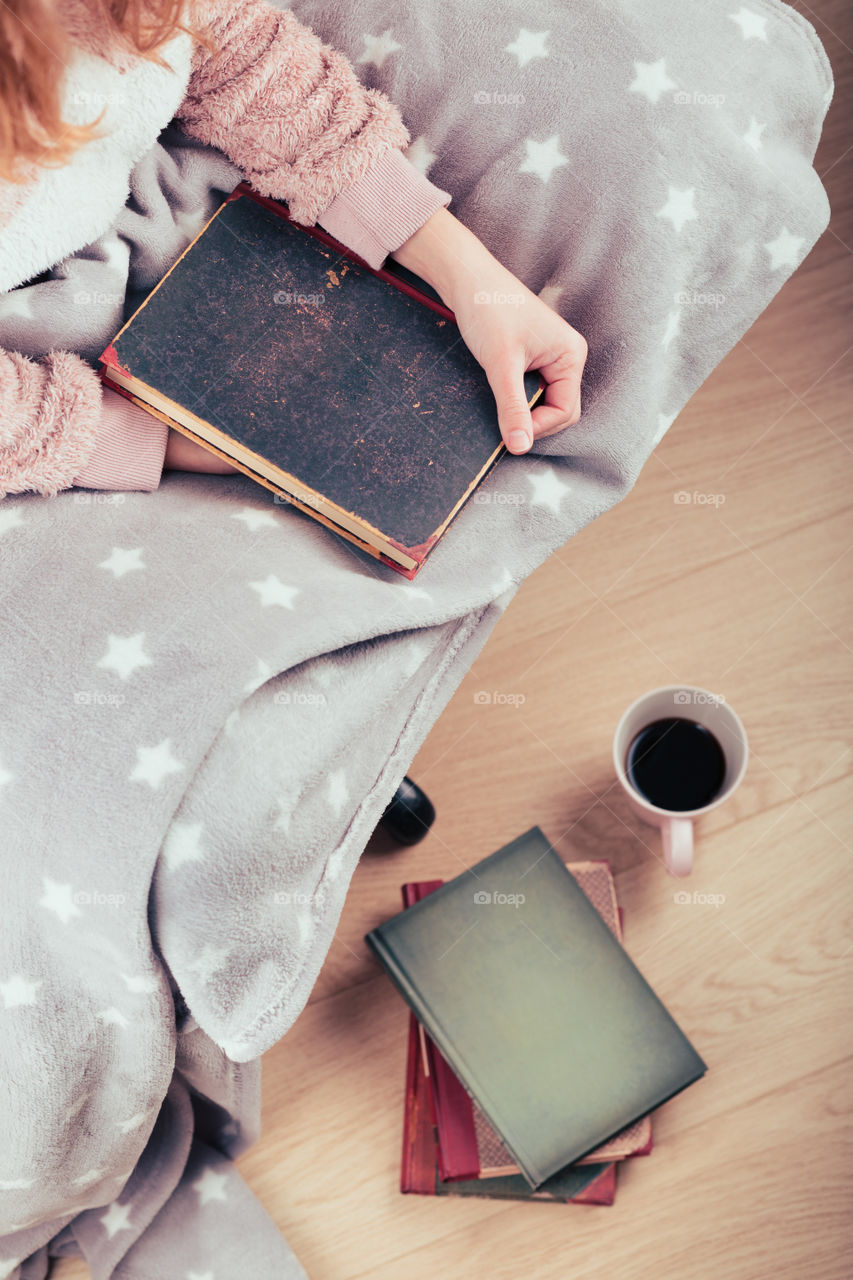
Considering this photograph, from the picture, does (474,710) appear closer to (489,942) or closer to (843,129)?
(489,942)

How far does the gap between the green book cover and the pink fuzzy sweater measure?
0.41 metres

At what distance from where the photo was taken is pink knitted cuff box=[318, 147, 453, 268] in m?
0.61

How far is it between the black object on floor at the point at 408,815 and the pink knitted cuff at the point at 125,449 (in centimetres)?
33

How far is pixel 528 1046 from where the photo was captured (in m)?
0.73

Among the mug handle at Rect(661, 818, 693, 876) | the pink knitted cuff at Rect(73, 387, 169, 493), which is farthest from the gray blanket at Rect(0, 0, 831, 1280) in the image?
the mug handle at Rect(661, 818, 693, 876)

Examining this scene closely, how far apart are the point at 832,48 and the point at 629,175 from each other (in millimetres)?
546

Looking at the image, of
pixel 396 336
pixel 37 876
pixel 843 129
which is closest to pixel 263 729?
pixel 37 876

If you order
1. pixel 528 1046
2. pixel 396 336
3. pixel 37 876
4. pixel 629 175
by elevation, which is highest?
pixel 629 175

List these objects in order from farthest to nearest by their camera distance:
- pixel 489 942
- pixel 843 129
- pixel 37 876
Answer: pixel 843 129 → pixel 489 942 → pixel 37 876

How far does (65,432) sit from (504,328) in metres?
0.28

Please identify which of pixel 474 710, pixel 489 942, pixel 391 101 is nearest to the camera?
pixel 391 101

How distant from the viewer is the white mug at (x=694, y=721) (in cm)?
72

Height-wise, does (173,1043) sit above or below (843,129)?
below

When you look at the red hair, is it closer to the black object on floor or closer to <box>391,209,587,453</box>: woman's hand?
<box>391,209,587,453</box>: woman's hand
